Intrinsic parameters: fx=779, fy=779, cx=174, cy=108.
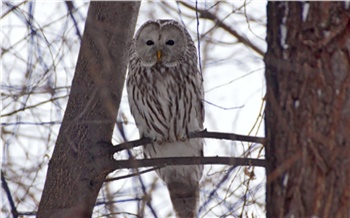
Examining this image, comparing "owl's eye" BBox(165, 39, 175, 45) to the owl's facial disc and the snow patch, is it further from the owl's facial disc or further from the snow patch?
the snow patch

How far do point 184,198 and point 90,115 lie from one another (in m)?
1.38

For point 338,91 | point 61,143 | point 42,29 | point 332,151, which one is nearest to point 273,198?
point 332,151

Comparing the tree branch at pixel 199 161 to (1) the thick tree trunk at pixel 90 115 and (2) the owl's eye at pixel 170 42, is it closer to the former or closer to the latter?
(1) the thick tree trunk at pixel 90 115

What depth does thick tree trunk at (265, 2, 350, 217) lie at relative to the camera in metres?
2.61

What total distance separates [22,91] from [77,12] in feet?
2.33

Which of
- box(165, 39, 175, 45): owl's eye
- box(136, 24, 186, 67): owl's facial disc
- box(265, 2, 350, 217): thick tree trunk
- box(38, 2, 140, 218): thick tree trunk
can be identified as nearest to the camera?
box(265, 2, 350, 217): thick tree trunk

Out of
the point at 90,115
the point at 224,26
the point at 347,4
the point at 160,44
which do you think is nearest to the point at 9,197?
the point at 90,115

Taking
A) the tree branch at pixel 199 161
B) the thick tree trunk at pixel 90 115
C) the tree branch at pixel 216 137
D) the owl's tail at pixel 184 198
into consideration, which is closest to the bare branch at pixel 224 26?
the thick tree trunk at pixel 90 115

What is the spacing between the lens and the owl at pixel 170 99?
520cm

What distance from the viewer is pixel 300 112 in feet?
8.70

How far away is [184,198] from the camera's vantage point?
5.45 metres

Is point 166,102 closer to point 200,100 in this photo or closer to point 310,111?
point 200,100

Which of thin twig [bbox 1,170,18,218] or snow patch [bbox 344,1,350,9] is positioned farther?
thin twig [bbox 1,170,18,218]

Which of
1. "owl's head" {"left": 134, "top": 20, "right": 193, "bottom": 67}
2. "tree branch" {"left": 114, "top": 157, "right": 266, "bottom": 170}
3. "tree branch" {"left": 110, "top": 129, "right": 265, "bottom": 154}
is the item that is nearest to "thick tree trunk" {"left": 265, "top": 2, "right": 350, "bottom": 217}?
"tree branch" {"left": 110, "top": 129, "right": 265, "bottom": 154}
